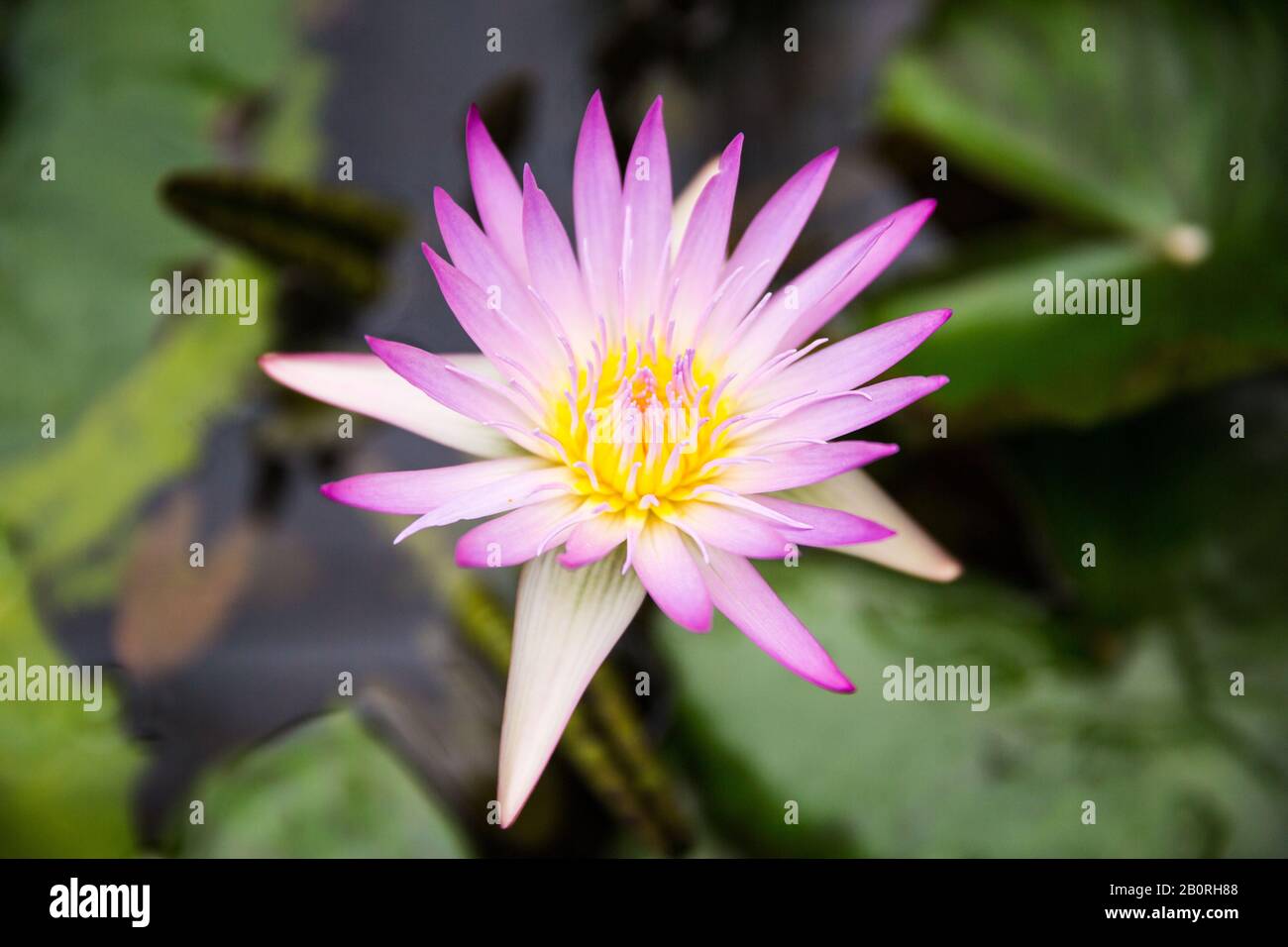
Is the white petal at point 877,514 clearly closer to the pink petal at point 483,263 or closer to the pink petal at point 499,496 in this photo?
the pink petal at point 499,496

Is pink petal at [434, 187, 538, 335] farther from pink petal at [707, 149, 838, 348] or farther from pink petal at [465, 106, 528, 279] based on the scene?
pink petal at [707, 149, 838, 348]

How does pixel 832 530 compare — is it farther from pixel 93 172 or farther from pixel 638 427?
pixel 93 172

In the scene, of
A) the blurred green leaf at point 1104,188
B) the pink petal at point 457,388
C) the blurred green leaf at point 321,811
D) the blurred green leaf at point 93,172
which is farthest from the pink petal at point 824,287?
the blurred green leaf at point 93,172

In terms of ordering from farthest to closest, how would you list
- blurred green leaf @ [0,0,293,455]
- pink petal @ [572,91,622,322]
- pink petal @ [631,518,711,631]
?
blurred green leaf @ [0,0,293,455] < pink petal @ [572,91,622,322] < pink petal @ [631,518,711,631]
